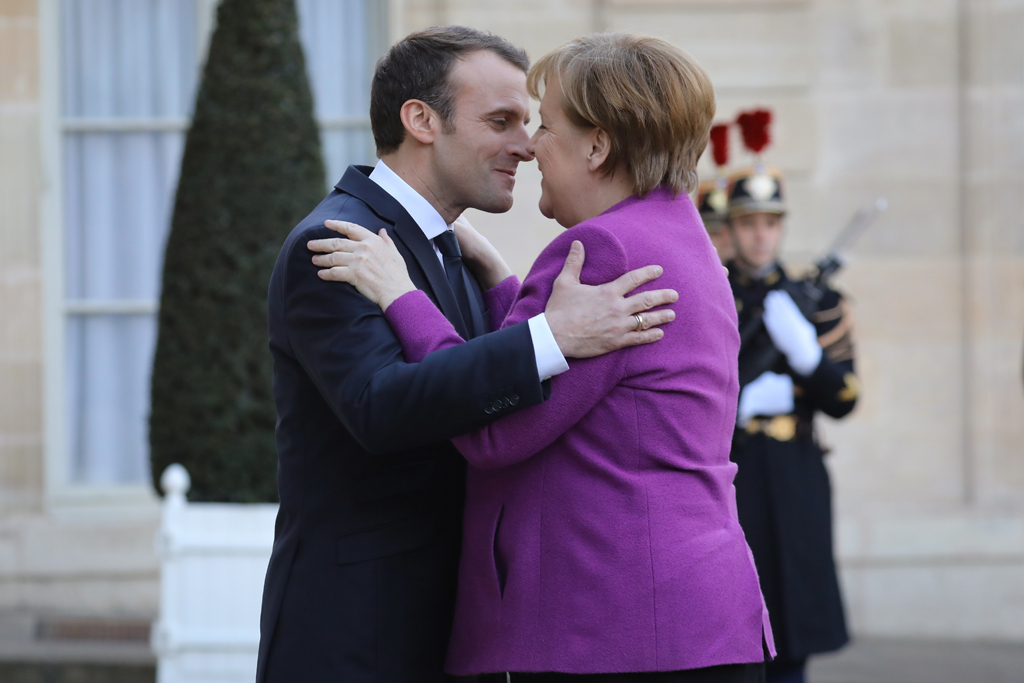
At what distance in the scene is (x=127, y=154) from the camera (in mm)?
6281

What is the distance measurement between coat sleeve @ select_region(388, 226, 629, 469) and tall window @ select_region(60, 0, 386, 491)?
4.56 metres

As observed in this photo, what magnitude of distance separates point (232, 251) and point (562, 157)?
290 cm

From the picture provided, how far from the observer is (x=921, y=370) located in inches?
231

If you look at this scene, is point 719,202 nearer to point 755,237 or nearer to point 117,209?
point 755,237

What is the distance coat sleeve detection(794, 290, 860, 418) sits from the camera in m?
4.06

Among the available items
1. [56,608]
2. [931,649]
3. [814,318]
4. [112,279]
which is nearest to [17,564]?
[56,608]

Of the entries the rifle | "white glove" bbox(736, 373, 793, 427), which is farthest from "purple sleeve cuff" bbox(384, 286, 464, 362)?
"white glove" bbox(736, 373, 793, 427)

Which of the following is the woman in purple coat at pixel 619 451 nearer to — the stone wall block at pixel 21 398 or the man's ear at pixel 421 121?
the man's ear at pixel 421 121

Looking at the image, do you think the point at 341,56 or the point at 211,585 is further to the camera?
the point at 341,56

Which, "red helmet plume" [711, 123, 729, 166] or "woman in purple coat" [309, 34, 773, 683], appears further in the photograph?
"red helmet plume" [711, 123, 729, 166]

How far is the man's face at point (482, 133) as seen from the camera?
2.19m

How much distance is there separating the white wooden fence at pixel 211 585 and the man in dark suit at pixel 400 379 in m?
2.24

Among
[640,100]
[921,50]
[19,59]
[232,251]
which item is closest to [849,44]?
[921,50]

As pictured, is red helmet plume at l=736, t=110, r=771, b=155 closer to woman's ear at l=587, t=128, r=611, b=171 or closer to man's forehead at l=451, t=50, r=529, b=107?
man's forehead at l=451, t=50, r=529, b=107
